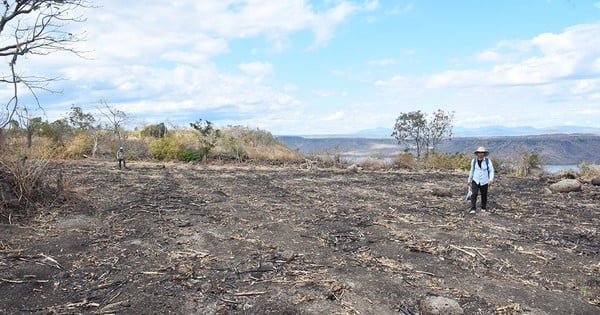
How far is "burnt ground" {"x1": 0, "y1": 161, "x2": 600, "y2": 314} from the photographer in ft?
14.8

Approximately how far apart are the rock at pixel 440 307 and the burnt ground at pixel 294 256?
14 centimetres

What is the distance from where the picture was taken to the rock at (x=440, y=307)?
418 cm

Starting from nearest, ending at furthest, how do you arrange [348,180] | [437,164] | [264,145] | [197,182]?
[197,182]
[348,180]
[437,164]
[264,145]

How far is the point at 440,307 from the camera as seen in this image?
4.23m

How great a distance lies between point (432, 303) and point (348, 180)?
11813 millimetres

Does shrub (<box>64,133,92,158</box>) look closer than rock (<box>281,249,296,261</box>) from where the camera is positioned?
No

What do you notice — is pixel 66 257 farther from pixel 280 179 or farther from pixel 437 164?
pixel 437 164

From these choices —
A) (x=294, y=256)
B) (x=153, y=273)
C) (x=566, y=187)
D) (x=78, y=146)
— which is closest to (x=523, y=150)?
(x=566, y=187)

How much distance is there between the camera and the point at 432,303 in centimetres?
430

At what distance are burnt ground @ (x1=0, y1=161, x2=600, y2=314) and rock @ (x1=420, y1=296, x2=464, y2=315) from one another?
0.14 meters

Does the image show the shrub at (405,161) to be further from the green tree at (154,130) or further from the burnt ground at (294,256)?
the green tree at (154,130)

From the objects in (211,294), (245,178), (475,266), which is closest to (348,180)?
(245,178)

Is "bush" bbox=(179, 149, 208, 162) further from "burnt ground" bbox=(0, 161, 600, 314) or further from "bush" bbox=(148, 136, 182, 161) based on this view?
"burnt ground" bbox=(0, 161, 600, 314)

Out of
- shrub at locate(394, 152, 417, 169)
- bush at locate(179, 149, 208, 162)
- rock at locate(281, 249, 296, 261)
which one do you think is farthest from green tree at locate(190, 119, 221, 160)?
rock at locate(281, 249, 296, 261)
